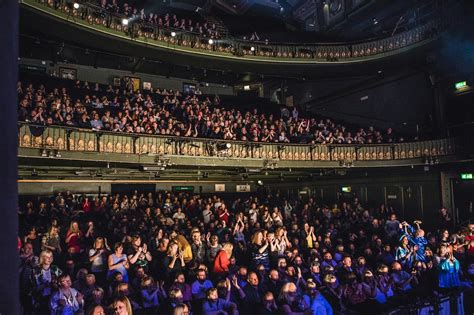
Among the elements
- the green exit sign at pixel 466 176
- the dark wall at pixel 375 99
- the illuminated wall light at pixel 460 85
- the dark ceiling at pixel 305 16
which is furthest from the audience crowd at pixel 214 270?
the dark ceiling at pixel 305 16

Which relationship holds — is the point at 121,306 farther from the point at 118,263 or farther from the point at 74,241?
the point at 74,241

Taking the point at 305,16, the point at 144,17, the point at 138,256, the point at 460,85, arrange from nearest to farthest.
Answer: the point at 138,256, the point at 460,85, the point at 144,17, the point at 305,16

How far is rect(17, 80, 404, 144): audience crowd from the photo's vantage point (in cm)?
1272

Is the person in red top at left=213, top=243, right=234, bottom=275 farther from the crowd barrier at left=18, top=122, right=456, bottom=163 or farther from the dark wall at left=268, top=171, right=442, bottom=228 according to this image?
the dark wall at left=268, top=171, right=442, bottom=228

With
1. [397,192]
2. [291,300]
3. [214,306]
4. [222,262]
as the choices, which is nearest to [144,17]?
[222,262]

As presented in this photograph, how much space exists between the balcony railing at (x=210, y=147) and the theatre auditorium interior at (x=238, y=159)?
2.5 inches

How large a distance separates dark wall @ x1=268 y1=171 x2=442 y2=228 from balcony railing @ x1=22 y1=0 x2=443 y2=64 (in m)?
6.58

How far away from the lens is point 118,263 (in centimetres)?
731

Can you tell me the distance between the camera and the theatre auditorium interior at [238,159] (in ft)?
23.3

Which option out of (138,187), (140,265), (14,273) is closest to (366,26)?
(138,187)

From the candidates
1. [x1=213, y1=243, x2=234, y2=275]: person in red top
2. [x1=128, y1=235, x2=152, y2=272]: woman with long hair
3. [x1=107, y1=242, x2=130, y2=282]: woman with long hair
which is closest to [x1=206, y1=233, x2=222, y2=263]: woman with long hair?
[x1=213, y1=243, x2=234, y2=275]: person in red top

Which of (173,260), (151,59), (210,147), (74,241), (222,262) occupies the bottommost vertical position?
(222,262)

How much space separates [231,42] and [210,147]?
8899 millimetres

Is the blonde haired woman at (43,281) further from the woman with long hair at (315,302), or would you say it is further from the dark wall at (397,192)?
the dark wall at (397,192)
